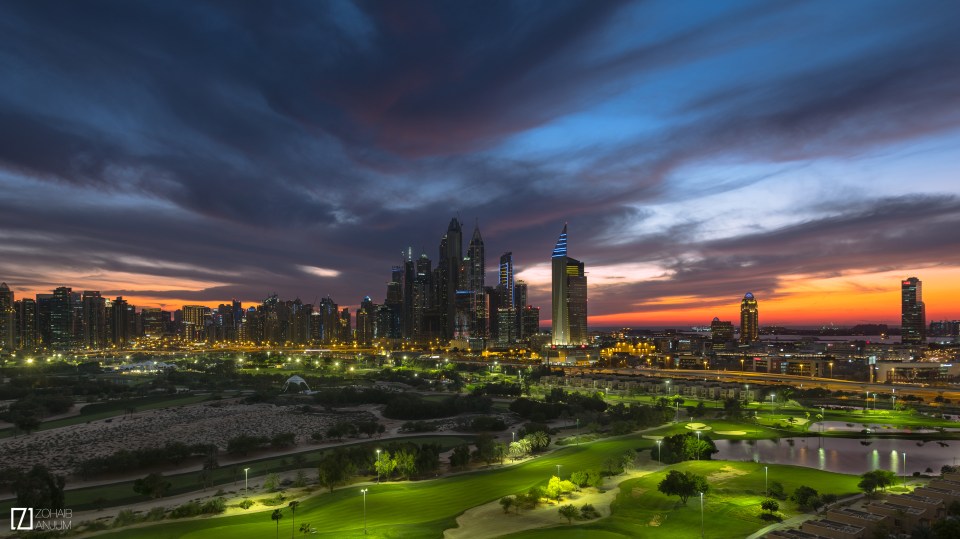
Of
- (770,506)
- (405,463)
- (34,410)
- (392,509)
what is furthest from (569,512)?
(34,410)


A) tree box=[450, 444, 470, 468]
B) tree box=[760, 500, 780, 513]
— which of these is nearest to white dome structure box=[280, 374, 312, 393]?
tree box=[450, 444, 470, 468]

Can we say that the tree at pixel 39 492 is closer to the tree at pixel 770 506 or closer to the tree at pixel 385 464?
the tree at pixel 385 464

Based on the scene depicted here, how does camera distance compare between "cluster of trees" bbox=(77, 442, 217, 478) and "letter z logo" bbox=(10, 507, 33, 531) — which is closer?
"letter z logo" bbox=(10, 507, 33, 531)

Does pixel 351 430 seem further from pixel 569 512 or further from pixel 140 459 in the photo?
pixel 569 512

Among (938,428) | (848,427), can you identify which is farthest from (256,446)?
(938,428)

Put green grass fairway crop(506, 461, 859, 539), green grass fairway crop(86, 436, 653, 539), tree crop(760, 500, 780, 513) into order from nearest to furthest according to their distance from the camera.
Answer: green grass fairway crop(506, 461, 859, 539)
green grass fairway crop(86, 436, 653, 539)
tree crop(760, 500, 780, 513)

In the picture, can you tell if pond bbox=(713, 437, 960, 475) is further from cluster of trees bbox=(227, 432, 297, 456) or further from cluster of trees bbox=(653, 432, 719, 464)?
cluster of trees bbox=(227, 432, 297, 456)

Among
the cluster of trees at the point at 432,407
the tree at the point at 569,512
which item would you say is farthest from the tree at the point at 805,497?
the cluster of trees at the point at 432,407
